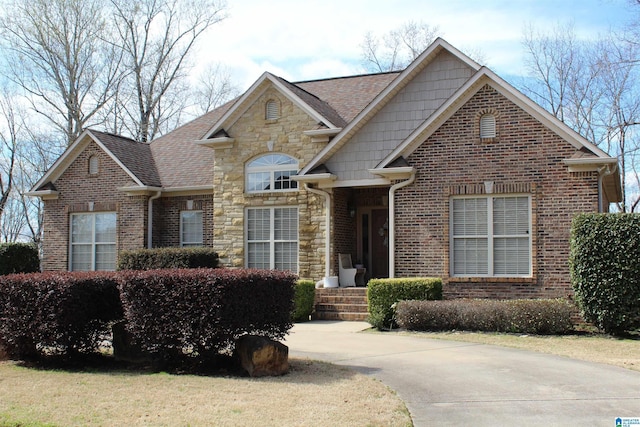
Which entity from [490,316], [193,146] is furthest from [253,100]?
[490,316]

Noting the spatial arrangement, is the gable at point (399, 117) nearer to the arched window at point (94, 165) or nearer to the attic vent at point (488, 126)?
the attic vent at point (488, 126)

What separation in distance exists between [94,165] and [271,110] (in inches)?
268

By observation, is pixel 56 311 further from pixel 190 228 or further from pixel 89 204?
pixel 89 204

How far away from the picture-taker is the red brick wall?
15.0 meters

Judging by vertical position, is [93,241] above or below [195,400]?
above

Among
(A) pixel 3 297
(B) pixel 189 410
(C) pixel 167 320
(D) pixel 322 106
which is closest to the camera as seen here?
(B) pixel 189 410

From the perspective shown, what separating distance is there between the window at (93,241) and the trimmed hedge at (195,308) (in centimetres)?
1289

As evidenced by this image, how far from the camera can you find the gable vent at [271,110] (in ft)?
65.1

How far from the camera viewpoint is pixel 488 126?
51.9 ft

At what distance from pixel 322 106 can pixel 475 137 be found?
19.4 feet

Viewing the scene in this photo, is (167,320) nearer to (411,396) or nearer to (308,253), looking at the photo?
(411,396)

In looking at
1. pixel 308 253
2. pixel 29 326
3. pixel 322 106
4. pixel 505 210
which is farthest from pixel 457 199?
pixel 29 326

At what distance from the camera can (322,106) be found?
20.3 m

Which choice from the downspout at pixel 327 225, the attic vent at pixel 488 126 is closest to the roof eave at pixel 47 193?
the downspout at pixel 327 225
